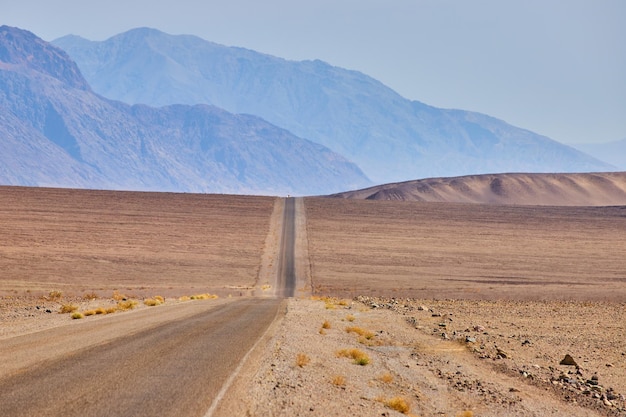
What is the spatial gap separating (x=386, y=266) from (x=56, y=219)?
37.7 metres

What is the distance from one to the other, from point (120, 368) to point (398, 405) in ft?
17.4

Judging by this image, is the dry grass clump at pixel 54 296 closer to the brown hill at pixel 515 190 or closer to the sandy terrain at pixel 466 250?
the sandy terrain at pixel 466 250

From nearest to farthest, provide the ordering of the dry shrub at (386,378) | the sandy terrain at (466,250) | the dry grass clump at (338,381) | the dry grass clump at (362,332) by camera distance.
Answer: the dry grass clump at (338,381), the dry shrub at (386,378), the dry grass clump at (362,332), the sandy terrain at (466,250)

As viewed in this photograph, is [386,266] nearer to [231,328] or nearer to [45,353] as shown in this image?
[231,328]

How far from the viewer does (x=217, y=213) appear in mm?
102812

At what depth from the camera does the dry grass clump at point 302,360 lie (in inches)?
768

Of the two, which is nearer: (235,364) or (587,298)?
(235,364)

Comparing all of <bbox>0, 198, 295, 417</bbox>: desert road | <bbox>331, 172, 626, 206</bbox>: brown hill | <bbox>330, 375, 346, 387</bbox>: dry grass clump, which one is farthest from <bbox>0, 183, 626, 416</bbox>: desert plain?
<bbox>331, 172, 626, 206</bbox>: brown hill

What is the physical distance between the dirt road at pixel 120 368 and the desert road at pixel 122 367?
0.05 ft

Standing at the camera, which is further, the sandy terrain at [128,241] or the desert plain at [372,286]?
the sandy terrain at [128,241]

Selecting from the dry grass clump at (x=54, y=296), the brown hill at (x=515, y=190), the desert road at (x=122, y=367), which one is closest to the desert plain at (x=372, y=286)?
the dry grass clump at (x=54, y=296)

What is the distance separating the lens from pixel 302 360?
781 inches

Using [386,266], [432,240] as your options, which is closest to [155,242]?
[386,266]

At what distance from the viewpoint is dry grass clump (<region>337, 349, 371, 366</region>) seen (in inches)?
863
